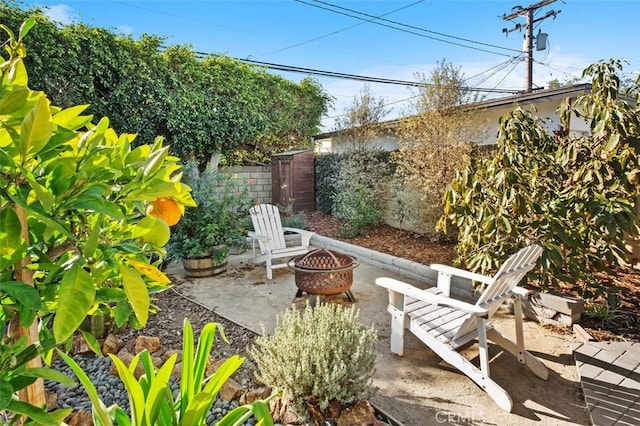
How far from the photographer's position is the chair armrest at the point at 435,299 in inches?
87.5

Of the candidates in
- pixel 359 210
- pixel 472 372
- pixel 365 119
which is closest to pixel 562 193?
pixel 472 372

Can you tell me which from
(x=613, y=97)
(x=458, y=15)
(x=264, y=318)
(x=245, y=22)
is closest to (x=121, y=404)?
(x=264, y=318)

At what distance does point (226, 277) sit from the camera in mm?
4910

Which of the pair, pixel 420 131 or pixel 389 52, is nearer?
pixel 420 131

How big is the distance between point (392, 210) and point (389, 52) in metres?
7.17

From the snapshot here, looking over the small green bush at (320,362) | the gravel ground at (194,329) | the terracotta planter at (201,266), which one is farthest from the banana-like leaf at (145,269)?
the terracotta planter at (201,266)

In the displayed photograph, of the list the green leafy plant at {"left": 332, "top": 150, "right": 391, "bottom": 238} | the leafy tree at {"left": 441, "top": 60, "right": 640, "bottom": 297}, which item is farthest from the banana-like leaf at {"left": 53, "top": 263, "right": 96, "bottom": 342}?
the green leafy plant at {"left": 332, "top": 150, "right": 391, "bottom": 238}

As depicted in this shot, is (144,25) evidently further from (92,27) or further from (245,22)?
(245,22)

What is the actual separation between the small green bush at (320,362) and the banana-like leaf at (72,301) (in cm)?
154

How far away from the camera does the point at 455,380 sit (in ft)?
8.21

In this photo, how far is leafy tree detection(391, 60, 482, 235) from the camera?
560 centimetres

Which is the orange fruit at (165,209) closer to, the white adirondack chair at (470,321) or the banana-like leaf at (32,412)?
the banana-like leaf at (32,412)

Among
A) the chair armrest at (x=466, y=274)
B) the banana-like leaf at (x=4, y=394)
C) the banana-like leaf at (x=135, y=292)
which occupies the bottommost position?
the chair armrest at (x=466, y=274)

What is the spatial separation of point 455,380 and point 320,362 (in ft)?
3.89
